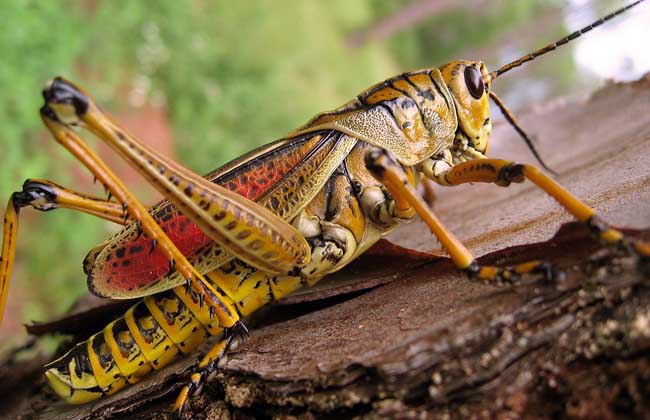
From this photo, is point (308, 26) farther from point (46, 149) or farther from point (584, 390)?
point (584, 390)

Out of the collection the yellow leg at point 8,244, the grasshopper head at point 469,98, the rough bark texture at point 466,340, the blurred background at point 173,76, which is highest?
the blurred background at point 173,76

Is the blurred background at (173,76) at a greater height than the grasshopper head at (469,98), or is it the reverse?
the blurred background at (173,76)

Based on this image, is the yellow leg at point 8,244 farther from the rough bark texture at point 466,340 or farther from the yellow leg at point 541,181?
the yellow leg at point 541,181

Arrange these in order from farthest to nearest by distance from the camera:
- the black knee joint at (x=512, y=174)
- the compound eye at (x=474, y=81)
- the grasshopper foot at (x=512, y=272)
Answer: the compound eye at (x=474, y=81)
the black knee joint at (x=512, y=174)
the grasshopper foot at (x=512, y=272)

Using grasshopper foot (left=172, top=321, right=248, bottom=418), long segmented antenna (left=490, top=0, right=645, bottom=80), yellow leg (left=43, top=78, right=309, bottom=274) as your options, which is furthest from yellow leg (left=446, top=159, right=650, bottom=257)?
grasshopper foot (left=172, top=321, right=248, bottom=418)

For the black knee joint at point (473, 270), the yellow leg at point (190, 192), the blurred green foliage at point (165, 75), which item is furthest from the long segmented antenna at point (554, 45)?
the blurred green foliage at point (165, 75)

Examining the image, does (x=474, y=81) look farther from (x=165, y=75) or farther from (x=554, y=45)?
(x=165, y=75)

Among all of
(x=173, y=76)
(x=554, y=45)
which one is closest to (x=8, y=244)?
(x=554, y=45)

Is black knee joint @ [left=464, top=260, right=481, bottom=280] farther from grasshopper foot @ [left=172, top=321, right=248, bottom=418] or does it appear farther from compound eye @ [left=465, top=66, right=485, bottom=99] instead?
compound eye @ [left=465, top=66, right=485, bottom=99]
